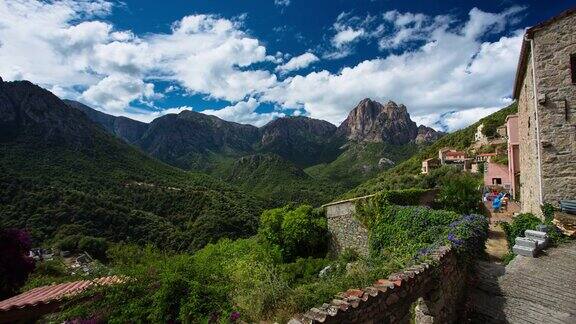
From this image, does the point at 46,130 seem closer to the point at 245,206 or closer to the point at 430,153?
the point at 245,206

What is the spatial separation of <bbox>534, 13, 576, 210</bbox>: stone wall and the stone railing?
733 cm

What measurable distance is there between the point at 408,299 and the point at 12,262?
1252 cm

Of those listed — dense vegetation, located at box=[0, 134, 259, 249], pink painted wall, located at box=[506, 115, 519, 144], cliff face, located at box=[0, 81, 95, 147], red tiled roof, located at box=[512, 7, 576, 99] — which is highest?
cliff face, located at box=[0, 81, 95, 147]

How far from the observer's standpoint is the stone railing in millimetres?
4531

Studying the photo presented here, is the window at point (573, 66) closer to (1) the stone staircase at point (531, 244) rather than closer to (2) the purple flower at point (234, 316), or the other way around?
(1) the stone staircase at point (531, 244)

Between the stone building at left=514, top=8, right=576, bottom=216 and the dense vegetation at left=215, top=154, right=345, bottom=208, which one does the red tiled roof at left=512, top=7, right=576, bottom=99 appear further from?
the dense vegetation at left=215, top=154, right=345, bottom=208

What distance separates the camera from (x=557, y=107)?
1218cm

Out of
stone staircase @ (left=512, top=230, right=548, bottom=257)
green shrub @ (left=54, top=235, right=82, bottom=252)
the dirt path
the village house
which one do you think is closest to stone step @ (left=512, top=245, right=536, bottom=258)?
stone staircase @ (left=512, top=230, right=548, bottom=257)

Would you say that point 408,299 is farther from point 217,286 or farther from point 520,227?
point 520,227

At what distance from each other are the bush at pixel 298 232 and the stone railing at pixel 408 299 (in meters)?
14.7

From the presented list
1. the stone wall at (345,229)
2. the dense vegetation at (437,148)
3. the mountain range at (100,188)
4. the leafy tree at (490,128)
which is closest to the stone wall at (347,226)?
the stone wall at (345,229)

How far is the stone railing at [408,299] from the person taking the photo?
4.53m

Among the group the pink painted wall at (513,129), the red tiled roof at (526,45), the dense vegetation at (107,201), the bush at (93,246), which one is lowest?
the bush at (93,246)

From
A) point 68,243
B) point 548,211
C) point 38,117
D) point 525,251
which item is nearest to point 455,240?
point 525,251
